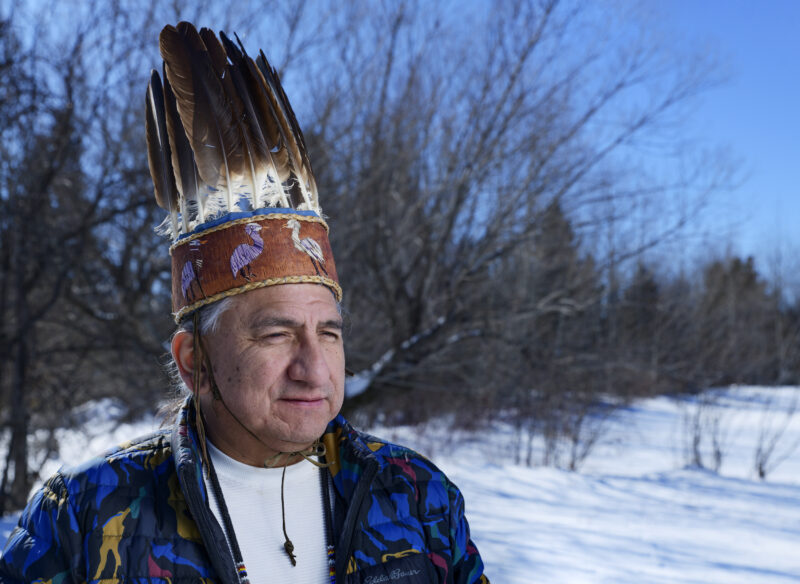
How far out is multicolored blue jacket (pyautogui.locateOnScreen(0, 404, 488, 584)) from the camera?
1392mm

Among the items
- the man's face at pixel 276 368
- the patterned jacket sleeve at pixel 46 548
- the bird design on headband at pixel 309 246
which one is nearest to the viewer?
the patterned jacket sleeve at pixel 46 548

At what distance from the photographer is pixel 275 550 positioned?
155 centimetres

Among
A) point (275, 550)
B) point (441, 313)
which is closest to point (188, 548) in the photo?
point (275, 550)

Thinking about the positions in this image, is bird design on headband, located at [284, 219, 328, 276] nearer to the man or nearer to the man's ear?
the man

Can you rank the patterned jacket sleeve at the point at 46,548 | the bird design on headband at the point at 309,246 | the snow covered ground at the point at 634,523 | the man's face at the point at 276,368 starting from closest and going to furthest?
1. the patterned jacket sleeve at the point at 46,548
2. the man's face at the point at 276,368
3. the bird design on headband at the point at 309,246
4. the snow covered ground at the point at 634,523

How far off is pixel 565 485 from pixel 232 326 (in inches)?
190

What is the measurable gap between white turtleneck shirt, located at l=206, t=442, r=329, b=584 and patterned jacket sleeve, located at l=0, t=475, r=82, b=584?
0.29 meters

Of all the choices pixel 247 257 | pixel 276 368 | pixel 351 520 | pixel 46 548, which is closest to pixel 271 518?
pixel 351 520

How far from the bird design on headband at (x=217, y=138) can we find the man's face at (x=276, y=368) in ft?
0.91

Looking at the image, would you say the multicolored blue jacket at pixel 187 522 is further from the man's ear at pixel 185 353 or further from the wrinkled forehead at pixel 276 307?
the wrinkled forehead at pixel 276 307

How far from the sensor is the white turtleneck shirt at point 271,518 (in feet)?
5.02

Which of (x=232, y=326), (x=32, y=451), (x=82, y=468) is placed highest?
(x=232, y=326)

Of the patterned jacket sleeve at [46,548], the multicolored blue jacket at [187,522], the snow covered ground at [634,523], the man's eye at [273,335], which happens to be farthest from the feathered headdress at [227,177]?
the snow covered ground at [634,523]

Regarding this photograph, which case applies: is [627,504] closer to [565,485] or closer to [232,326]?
[565,485]
